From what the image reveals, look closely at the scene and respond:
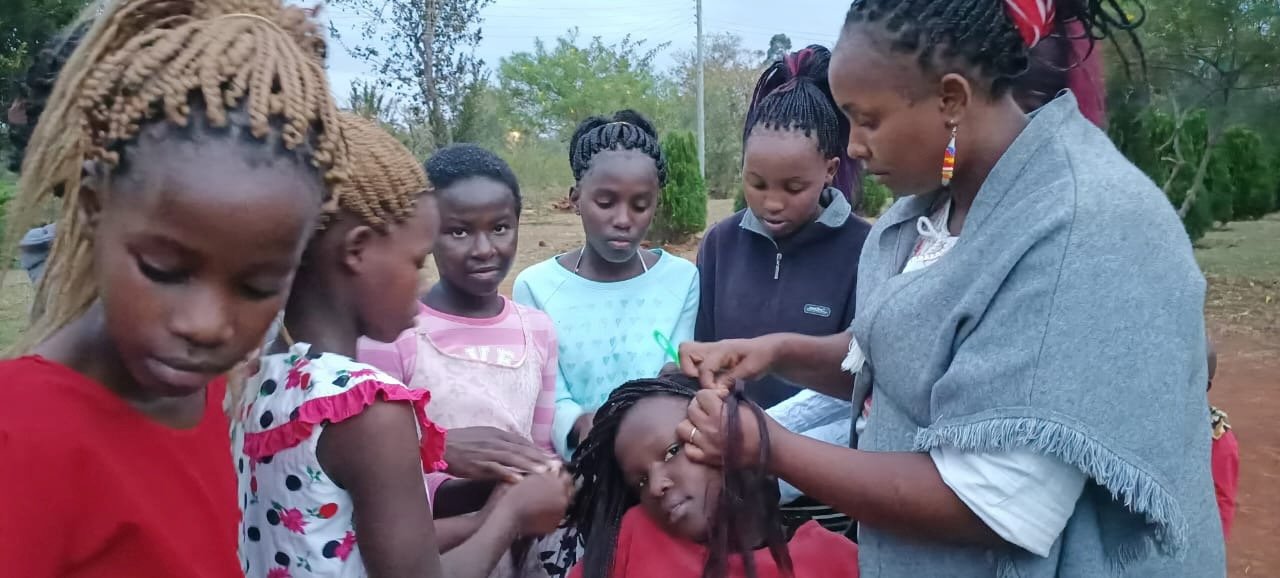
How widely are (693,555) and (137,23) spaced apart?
1.56 metres

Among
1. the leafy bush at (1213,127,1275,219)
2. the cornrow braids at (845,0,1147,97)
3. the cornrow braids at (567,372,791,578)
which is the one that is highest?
the cornrow braids at (845,0,1147,97)

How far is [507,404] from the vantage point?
2.52 metres

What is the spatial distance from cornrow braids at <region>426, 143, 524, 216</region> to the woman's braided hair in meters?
1.32

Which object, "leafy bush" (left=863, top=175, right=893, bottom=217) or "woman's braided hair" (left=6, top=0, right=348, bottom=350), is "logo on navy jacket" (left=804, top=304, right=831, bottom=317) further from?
"leafy bush" (left=863, top=175, right=893, bottom=217)

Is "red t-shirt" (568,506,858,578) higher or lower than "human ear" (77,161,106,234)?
lower

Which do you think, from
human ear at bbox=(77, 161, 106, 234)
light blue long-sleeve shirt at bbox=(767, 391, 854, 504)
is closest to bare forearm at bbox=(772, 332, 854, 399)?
light blue long-sleeve shirt at bbox=(767, 391, 854, 504)

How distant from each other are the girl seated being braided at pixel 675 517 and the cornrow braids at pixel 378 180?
31.9 inches

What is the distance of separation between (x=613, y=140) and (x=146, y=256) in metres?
2.12

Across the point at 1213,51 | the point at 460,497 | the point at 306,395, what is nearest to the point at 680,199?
the point at 1213,51

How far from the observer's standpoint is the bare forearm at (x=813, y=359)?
2303mm

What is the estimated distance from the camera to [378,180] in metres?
1.71

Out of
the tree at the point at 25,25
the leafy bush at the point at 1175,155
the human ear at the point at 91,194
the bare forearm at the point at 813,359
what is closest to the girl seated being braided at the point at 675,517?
the bare forearm at the point at 813,359

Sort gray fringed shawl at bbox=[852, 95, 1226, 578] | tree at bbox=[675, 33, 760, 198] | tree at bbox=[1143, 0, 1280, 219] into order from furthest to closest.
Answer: tree at bbox=[675, 33, 760, 198]
tree at bbox=[1143, 0, 1280, 219]
gray fringed shawl at bbox=[852, 95, 1226, 578]

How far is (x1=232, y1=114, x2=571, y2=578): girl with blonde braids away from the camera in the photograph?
1.52 meters
